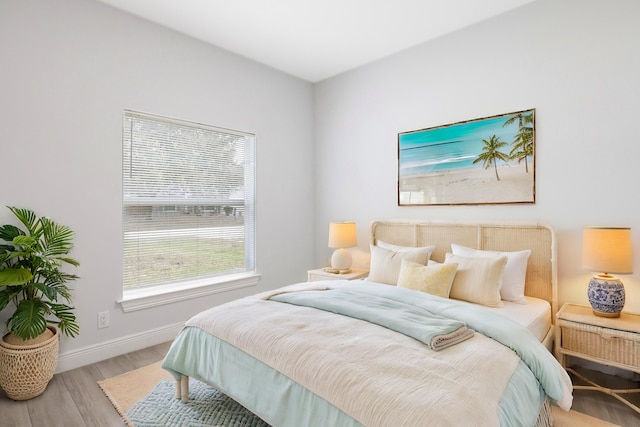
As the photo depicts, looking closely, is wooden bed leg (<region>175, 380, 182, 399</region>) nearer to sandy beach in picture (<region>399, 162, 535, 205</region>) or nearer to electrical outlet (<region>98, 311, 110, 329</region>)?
electrical outlet (<region>98, 311, 110, 329</region>)

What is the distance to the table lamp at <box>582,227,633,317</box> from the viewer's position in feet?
7.18

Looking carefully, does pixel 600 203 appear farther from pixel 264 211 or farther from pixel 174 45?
pixel 174 45

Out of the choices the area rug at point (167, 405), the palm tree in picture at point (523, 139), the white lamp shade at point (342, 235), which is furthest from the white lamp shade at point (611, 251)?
the area rug at point (167, 405)

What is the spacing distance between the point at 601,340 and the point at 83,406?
3200mm

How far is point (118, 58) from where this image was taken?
9.31ft

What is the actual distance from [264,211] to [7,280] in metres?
2.29

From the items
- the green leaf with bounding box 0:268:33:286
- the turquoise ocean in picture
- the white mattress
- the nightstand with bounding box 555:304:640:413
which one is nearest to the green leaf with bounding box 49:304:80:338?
the green leaf with bounding box 0:268:33:286

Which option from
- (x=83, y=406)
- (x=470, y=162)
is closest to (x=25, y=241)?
(x=83, y=406)

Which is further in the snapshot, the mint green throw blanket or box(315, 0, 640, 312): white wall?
box(315, 0, 640, 312): white wall

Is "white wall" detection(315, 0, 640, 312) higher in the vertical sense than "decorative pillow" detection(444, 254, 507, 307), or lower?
higher

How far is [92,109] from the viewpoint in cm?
271

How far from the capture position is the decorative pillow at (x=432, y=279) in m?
2.50

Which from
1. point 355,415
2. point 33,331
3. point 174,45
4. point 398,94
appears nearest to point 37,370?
point 33,331

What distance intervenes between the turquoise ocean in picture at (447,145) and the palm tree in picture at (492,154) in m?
0.03
